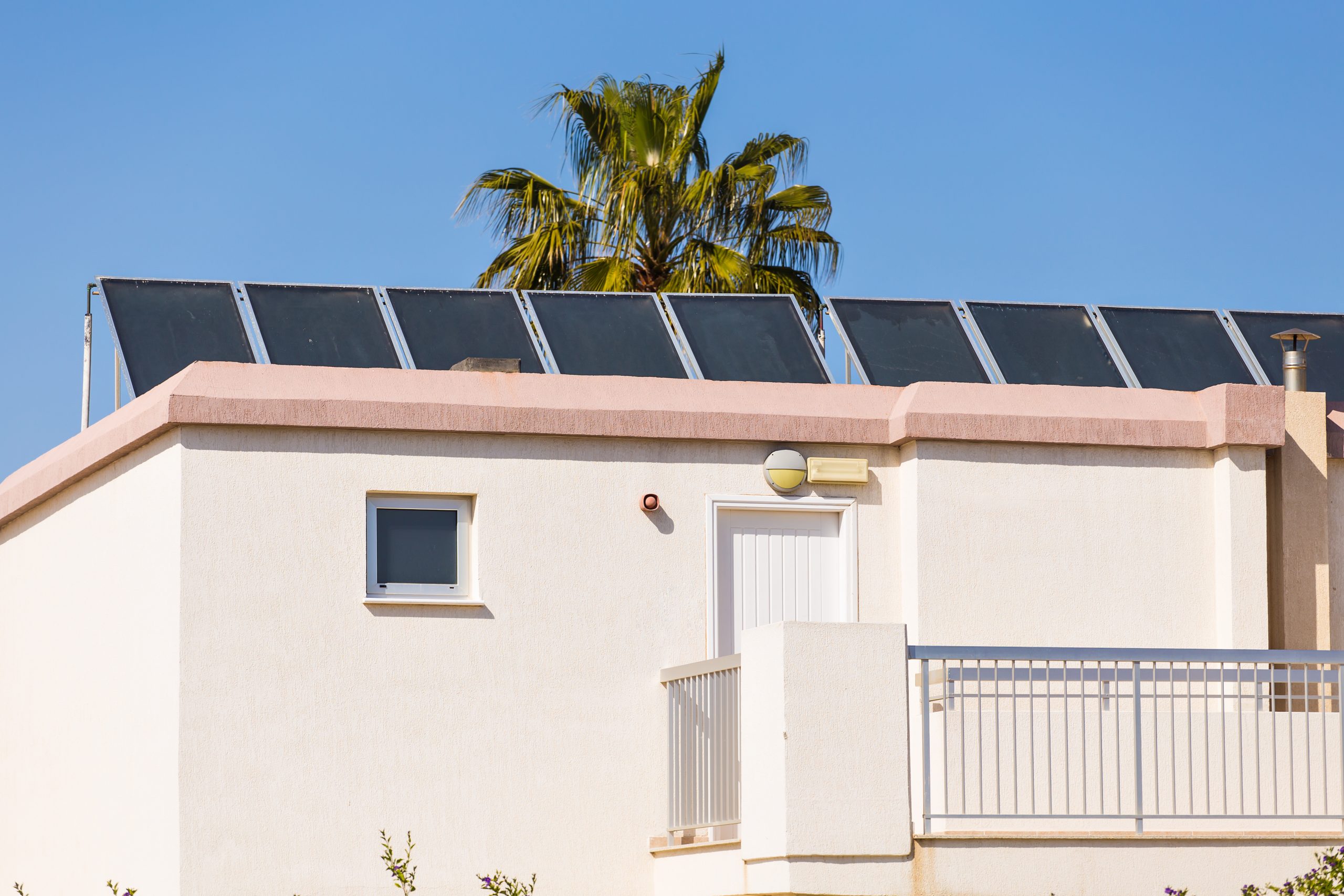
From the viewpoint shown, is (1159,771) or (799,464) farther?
(799,464)

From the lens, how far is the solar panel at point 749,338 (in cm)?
1389

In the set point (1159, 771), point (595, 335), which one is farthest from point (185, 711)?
point (1159, 771)

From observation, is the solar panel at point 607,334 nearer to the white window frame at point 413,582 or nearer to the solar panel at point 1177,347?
the white window frame at point 413,582

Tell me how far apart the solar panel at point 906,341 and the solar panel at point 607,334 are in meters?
1.36

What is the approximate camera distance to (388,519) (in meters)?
12.8

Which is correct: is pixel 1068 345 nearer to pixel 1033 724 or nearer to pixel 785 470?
pixel 785 470

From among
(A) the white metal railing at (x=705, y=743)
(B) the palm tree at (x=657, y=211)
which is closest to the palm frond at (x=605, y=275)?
(B) the palm tree at (x=657, y=211)

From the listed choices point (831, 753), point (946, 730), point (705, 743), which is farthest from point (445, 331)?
point (946, 730)

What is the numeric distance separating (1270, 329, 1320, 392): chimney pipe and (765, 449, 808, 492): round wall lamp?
3.74m

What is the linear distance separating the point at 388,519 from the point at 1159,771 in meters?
5.33

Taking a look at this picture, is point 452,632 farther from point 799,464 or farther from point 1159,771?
point 1159,771

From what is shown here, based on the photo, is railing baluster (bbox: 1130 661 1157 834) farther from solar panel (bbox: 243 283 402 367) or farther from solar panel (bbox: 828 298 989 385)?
solar panel (bbox: 243 283 402 367)

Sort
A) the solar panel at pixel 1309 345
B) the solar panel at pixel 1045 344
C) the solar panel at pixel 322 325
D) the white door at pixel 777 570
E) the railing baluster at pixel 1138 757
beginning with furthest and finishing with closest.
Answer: the solar panel at pixel 1309 345 < the solar panel at pixel 1045 344 < the solar panel at pixel 322 325 < the white door at pixel 777 570 < the railing baluster at pixel 1138 757

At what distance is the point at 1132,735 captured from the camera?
12.4 meters
